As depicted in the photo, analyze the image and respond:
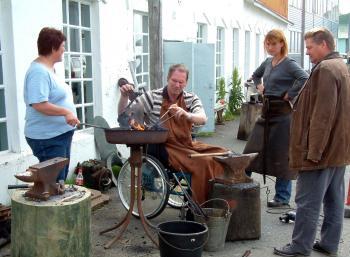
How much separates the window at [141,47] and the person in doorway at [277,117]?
306 centimetres

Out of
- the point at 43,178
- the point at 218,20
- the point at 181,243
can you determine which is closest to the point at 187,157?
the point at 181,243

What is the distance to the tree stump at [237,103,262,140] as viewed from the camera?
1020cm

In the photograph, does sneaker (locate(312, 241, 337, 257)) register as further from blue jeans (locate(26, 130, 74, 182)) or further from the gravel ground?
blue jeans (locate(26, 130, 74, 182))

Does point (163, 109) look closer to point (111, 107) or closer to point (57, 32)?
point (57, 32)

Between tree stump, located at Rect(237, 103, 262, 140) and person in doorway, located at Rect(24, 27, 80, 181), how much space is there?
6330mm

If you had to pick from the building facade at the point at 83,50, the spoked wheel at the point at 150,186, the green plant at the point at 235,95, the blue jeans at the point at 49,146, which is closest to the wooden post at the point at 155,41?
the building facade at the point at 83,50

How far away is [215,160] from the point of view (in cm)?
488

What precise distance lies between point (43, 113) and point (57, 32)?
0.69m

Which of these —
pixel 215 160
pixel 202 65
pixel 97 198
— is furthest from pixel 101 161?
pixel 202 65

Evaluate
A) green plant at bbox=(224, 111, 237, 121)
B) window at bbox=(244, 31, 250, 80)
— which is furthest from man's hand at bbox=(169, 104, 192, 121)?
window at bbox=(244, 31, 250, 80)

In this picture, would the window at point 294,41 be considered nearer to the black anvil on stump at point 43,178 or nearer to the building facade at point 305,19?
the building facade at point 305,19

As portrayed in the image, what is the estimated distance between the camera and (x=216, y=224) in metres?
4.48

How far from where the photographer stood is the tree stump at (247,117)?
10203 millimetres

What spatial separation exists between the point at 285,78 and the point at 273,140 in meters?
0.70
